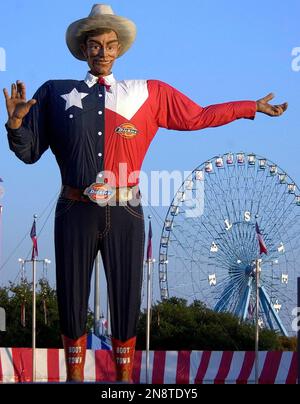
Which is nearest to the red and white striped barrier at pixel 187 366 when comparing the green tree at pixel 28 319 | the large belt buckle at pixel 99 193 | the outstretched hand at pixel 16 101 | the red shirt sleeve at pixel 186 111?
the green tree at pixel 28 319

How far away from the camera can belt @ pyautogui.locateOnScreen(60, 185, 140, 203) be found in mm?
6805

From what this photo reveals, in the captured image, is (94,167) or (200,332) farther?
(200,332)

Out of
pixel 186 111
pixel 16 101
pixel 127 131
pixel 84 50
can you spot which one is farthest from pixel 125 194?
pixel 84 50

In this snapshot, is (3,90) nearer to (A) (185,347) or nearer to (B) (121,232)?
(B) (121,232)

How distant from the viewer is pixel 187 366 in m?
22.1

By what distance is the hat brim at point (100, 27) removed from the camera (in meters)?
6.91

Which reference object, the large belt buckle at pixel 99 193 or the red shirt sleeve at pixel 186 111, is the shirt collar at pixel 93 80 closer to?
the red shirt sleeve at pixel 186 111

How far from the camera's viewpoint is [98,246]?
691 cm

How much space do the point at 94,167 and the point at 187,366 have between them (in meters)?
15.8

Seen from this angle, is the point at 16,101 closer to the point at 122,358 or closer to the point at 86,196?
the point at 86,196

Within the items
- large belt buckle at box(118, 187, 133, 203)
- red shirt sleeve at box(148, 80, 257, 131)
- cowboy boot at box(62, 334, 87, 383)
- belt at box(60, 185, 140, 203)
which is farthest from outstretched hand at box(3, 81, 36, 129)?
cowboy boot at box(62, 334, 87, 383)

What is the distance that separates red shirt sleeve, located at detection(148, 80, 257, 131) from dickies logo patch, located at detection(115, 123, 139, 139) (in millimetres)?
254

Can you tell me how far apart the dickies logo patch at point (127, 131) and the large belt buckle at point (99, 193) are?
0.40 metres

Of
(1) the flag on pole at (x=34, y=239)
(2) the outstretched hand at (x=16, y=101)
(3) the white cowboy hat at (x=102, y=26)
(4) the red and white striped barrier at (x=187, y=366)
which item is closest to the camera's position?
(2) the outstretched hand at (x=16, y=101)
